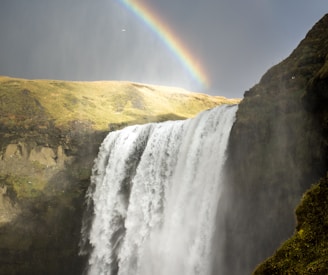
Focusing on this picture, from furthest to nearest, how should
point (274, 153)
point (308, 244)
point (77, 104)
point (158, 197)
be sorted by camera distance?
1. point (77, 104)
2. point (158, 197)
3. point (274, 153)
4. point (308, 244)

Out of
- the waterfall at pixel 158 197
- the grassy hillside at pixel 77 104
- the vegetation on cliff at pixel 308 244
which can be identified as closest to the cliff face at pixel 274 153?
the waterfall at pixel 158 197

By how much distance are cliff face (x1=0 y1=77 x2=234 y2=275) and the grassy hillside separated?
0.41 ft

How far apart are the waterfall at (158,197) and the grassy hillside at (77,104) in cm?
957

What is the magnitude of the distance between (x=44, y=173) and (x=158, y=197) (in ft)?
54.2

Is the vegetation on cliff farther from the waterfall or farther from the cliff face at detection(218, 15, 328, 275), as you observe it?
the waterfall

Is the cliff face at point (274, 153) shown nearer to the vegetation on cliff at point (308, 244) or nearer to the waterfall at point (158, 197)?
the waterfall at point (158, 197)

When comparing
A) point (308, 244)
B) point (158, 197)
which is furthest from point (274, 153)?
point (308, 244)

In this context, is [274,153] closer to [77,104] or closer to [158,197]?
[158,197]

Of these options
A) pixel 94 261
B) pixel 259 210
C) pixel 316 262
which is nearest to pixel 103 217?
pixel 94 261

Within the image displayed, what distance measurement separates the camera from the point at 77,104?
5238 cm

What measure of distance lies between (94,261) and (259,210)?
19089mm

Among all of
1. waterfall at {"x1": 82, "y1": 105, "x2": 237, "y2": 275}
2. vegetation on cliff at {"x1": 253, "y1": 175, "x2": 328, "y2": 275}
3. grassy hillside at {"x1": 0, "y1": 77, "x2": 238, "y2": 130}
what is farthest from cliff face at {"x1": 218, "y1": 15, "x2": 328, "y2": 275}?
grassy hillside at {"x1": 0, "y1": 77, "x2": 238, "y2": 130}

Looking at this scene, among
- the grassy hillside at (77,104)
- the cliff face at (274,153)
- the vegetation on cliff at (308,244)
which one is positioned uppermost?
the grassy hillside at (77,104)

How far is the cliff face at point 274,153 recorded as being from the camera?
15492 millimetres
